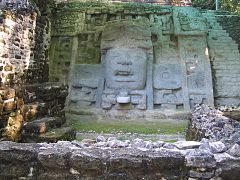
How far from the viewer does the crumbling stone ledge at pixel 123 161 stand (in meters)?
3.38

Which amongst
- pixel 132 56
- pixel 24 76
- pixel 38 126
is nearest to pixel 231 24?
pixel 132 56

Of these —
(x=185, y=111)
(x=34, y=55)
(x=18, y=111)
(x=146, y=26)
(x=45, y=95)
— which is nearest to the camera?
(x=18, y=111)

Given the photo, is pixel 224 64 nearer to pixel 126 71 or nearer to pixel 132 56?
pixel 132 56

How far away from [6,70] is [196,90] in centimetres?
464

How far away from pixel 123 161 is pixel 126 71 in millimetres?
5620

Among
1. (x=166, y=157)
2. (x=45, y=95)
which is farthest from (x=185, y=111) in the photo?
(x=166, y=157)

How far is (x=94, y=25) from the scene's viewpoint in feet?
33.5

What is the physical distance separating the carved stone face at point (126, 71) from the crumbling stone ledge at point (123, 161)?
17.1 ft

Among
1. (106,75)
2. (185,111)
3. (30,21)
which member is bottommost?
(185,111)

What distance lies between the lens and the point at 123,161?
338cm

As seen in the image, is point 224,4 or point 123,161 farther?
point 224,4

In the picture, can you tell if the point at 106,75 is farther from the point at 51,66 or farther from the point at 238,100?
the point at 238,100

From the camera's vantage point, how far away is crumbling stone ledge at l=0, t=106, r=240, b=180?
3385mm

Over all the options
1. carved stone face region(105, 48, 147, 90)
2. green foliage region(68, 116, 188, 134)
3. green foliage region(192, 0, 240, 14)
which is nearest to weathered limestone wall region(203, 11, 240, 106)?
green foliage region(68, 116, 188, 134)
